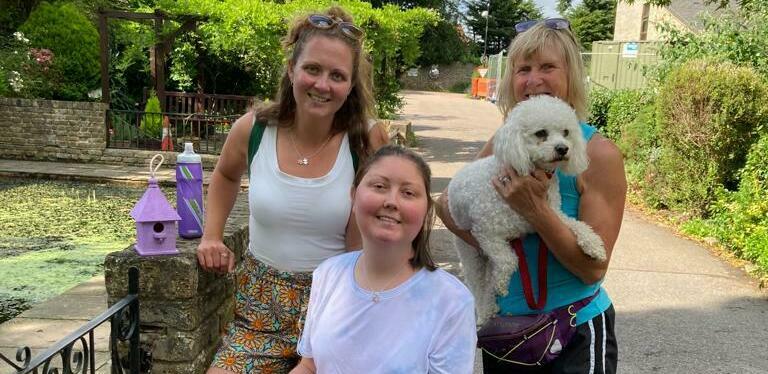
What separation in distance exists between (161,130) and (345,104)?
1116 centimetres

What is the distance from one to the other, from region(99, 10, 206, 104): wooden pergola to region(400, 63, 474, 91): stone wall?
1812 inches

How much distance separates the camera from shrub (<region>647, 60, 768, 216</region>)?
7594mm

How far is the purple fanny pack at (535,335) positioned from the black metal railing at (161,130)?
10.6m

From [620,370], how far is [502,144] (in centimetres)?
299

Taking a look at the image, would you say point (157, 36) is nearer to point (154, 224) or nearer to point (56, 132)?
point (56, 132)

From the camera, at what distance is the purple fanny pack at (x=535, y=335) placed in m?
1.86

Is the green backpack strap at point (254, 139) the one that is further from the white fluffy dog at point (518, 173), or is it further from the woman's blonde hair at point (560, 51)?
A: the woman's blonde hair at point (560, 51)

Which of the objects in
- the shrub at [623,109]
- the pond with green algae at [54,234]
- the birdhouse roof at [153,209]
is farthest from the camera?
the shrub at [623,109]

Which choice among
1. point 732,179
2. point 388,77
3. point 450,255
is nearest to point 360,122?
point 450,255

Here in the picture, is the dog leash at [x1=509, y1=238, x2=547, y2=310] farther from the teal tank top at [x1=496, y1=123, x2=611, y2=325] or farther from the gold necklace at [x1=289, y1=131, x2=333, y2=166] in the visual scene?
the gold necklace at [x1=289, y1=131, x2=333, y2=166]

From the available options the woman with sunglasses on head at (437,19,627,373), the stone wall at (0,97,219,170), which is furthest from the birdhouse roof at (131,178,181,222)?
the stone wall at (0,97,219,170)

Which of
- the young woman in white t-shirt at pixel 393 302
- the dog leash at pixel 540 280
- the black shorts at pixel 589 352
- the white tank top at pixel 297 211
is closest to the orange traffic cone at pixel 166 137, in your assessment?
the white tank top at pixel 297 211

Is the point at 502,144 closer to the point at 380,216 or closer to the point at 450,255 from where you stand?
the point at 380,216

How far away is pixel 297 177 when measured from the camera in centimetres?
Answer: 206
